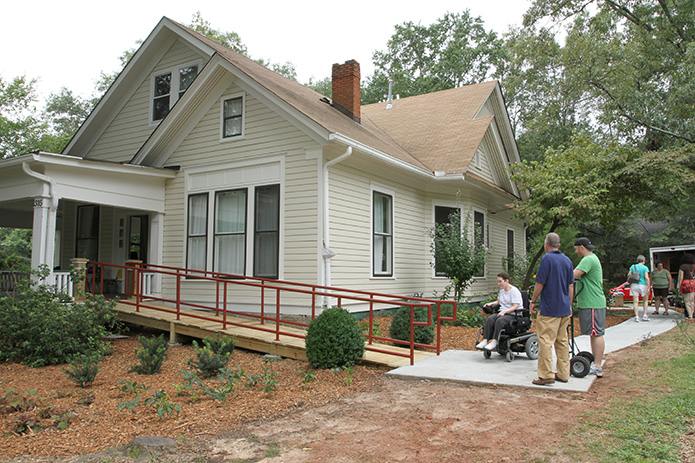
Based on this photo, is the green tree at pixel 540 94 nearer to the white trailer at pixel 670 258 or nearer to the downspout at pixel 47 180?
the white trailer at pixel 670 258

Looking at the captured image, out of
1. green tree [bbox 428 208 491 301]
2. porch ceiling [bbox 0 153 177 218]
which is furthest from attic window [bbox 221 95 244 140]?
green tree [bbox 428 208 491 301]

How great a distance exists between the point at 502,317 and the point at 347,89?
9.29m

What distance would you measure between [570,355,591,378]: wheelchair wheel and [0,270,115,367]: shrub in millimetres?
6914

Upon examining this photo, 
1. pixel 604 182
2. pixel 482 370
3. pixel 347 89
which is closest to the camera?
pixel 482 370

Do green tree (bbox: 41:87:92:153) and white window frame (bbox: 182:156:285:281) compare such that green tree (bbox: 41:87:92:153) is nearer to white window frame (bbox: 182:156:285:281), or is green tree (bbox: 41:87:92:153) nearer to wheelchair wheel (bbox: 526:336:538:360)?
Answer: white window frame (bbox: 182:156:285:281)

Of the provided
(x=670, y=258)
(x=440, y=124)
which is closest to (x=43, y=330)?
(x=440, y=124)

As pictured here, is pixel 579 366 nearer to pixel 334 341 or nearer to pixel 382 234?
pixel 334 341

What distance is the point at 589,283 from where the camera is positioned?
690 centimetres

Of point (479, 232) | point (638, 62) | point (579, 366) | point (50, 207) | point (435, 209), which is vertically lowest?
point (579, 366)

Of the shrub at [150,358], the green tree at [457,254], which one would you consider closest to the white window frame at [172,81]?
the green tree at [457,254]

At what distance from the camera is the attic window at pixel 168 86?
562 inches

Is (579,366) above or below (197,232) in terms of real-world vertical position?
below

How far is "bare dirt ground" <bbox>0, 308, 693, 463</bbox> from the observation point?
4234 millimetres

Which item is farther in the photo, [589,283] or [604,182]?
[604,182]
